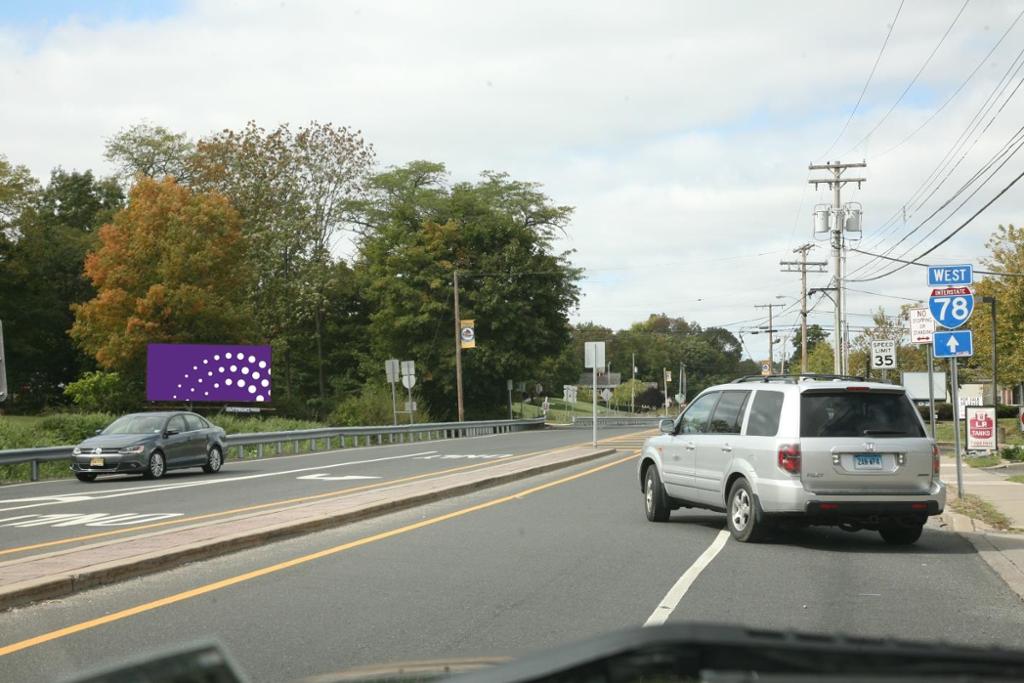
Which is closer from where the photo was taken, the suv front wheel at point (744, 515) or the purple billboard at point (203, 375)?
the suv front wheel at point (744, 515)

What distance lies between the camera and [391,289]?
7344 centimetres

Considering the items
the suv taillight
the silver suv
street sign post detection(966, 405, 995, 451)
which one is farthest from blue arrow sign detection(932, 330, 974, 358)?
street sign post detection(966, 405, 995, 451)

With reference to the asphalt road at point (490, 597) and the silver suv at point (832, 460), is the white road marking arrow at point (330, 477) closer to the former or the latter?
the asphalt road at point (490, 597)

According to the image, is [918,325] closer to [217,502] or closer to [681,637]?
[217,502]

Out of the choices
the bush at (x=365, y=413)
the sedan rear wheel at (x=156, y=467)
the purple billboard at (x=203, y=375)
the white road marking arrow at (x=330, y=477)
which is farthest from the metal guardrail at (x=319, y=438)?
the purple billboard at (x=203, y=375)

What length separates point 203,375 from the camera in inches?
1999

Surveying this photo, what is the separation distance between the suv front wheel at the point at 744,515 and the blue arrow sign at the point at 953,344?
19.0 feet

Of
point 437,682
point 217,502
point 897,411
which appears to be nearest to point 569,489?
point 217,502

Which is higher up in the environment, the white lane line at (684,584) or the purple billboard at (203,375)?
the purple billboard at (203,375)

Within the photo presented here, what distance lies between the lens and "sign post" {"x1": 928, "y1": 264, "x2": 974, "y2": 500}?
17500 mm

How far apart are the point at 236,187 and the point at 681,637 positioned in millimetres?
69994

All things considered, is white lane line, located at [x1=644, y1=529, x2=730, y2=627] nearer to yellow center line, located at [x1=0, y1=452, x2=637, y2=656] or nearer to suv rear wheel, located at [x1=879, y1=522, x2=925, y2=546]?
suv rear wheel, located at [x1=879, y1=522, x2=925, y2=546]

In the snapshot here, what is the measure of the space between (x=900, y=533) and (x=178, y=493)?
12.7m

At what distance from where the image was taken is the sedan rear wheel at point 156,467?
25.0 metres
